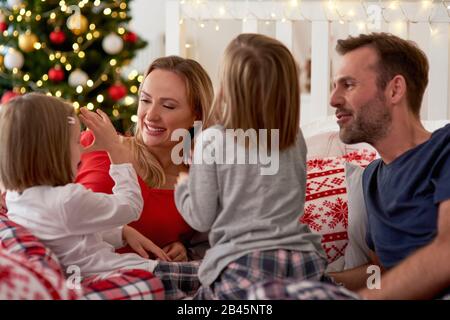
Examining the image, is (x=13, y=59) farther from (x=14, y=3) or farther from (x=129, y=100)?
(x=129, y=100)

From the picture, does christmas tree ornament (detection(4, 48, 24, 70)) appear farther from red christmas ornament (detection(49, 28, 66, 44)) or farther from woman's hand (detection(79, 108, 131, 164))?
woman's hand (detection(79, 108, 131, 164))

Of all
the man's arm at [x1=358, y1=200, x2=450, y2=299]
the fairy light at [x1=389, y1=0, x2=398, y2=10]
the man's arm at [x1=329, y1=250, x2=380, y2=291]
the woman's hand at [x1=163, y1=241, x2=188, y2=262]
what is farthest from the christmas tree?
the man's arm at [x1=358, y1=200, x2=450, y2=299]

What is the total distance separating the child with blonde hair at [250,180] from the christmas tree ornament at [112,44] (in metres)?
2.53

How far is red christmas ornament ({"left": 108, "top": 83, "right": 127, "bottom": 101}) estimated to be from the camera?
12.8ft

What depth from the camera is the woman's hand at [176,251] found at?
180 centimetres

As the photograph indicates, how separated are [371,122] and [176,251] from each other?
2.02 ft

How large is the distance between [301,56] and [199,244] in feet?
12.1

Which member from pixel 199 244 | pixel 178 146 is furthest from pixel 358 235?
pixel 178 146

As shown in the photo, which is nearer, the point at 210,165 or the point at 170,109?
the point at 210,165

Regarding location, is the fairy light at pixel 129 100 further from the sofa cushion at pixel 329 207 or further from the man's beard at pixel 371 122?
the man's beard at pixel 371 122

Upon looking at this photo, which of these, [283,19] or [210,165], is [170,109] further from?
[283,19]

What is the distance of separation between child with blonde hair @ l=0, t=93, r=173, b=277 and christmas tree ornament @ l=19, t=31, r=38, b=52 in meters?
2.37

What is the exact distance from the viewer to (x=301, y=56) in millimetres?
5352
